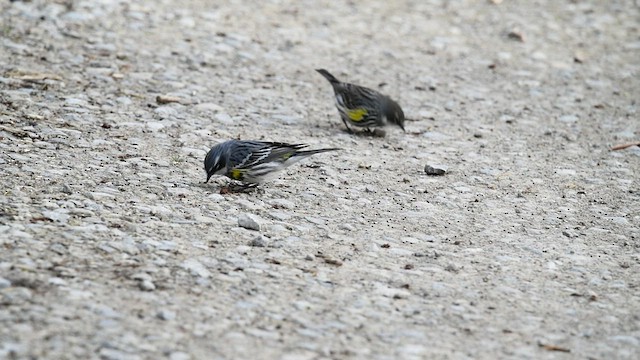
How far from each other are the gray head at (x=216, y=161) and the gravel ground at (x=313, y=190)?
21 centimetres

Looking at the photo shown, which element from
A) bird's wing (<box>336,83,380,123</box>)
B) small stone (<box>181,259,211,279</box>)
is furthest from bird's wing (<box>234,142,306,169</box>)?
bird's wing (<box>336,83,380,123</box>)

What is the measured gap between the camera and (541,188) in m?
9.10

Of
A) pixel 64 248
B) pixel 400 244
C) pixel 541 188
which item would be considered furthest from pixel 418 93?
pixel 64 248

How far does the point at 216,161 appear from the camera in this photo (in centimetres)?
789

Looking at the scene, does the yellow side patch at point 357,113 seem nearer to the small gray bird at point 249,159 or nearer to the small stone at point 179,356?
the small gray bird at point 249,159

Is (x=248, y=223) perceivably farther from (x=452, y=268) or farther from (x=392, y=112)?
(x=392, y=112)

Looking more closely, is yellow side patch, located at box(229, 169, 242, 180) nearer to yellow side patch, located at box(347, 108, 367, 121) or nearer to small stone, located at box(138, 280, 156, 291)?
small stone, located at box(138, 280, 156, 291)

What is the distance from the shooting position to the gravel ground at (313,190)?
5.63 metres

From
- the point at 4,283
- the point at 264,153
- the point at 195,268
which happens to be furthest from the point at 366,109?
the point at 4,283

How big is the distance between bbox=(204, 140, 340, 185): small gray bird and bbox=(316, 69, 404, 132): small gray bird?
6.99 feet

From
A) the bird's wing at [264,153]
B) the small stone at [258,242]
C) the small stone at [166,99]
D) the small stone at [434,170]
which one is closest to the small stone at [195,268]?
the small stone at [258,242]

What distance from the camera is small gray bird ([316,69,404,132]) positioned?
33.4 feet

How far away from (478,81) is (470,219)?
16.3 ft

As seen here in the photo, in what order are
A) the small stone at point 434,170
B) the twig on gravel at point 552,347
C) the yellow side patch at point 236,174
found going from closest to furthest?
the twig on gravel at point 552,347 → the yellow side patch at point 236,174 → the small stone at point 434,170
